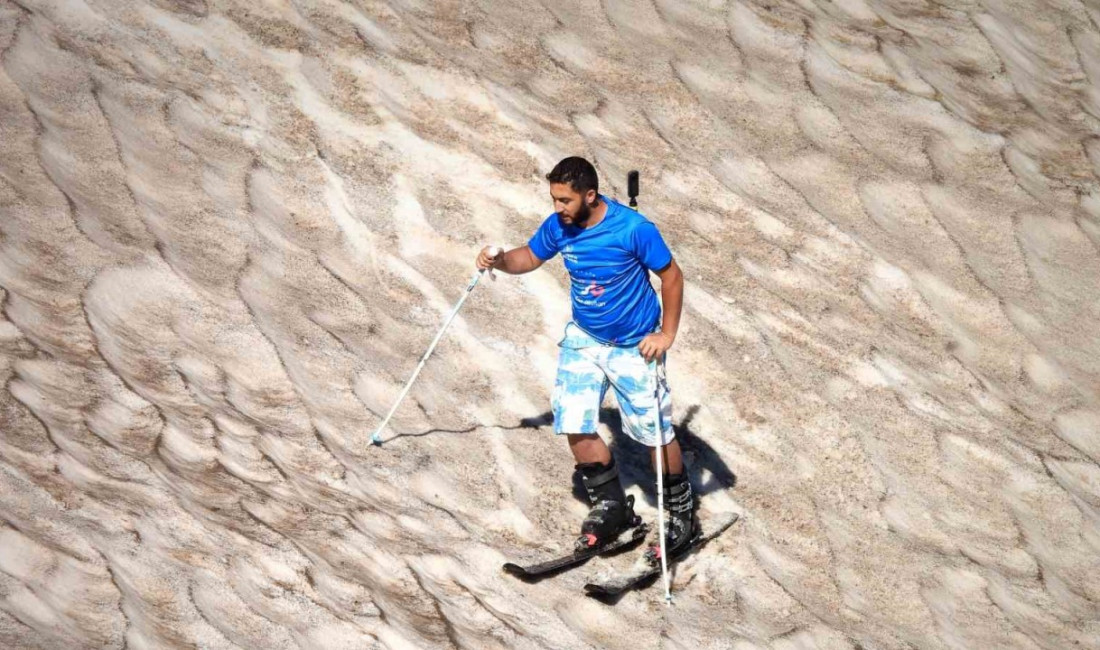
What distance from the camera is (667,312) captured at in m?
4.72

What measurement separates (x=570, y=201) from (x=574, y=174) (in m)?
0.12

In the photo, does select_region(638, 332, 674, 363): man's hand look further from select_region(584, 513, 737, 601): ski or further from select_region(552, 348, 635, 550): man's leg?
select_region(584, 513, 737, 601): ski

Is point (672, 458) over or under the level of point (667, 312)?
under

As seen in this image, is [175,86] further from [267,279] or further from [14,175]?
[267,279]

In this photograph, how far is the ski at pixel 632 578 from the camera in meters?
4.91

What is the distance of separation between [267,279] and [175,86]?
5.73 feet

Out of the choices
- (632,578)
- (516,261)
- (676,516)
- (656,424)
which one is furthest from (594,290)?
(632,578)

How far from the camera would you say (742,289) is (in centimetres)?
675

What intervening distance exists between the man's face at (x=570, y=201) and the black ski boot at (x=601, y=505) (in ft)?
3.87

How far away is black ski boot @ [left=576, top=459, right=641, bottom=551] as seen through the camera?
5023 mm

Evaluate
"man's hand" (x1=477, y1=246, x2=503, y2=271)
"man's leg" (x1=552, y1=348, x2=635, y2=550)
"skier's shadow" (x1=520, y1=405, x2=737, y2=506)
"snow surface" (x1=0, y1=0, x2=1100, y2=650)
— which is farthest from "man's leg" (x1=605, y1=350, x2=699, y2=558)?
"man's hand" (x1=477, y1=246, x2=503, y2=271)

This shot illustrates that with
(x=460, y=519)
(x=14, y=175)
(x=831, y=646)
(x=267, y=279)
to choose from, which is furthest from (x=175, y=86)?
(x=831, y=646)

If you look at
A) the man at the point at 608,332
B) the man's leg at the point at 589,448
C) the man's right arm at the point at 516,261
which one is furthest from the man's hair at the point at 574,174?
the man's leg at the point at 589,448

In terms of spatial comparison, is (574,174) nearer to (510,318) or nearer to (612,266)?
(612,266)
